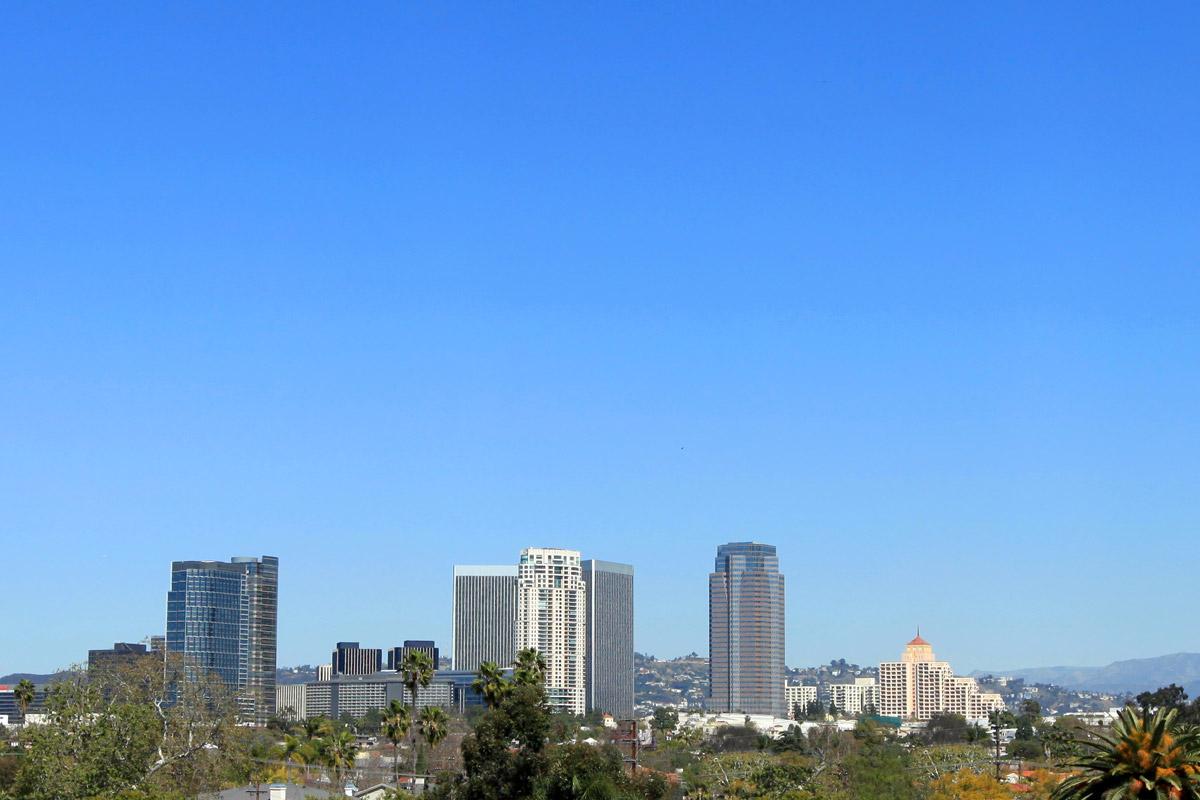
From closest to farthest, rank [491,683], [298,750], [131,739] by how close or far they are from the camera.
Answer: [131,739]
[491,683]
[298,750]

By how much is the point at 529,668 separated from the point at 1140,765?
231 feet

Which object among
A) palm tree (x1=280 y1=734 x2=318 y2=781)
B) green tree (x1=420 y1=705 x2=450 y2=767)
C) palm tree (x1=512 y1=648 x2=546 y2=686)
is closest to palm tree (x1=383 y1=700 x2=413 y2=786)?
green tree (x1=420 y1=705 x2=450 y2=767)

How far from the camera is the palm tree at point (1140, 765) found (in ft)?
120

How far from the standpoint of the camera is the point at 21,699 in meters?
141

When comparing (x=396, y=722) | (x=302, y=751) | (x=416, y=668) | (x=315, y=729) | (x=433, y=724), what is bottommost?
(x=302, y=751)

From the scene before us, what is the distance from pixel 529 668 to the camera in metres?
105

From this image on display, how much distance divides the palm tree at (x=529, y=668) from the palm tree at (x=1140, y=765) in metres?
62.8

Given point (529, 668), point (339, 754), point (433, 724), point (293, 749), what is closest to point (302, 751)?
point (293, 749)

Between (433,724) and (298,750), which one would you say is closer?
(433,724)

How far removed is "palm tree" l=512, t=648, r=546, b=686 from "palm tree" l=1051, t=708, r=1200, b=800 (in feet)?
206

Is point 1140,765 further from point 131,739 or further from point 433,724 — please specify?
point 433,724

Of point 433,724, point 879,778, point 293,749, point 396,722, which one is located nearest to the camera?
point 433,724

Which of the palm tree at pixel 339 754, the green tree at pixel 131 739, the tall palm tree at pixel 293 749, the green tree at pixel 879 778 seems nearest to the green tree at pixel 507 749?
the green tree at pixel 131 739

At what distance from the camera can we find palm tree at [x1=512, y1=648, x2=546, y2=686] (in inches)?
3959
